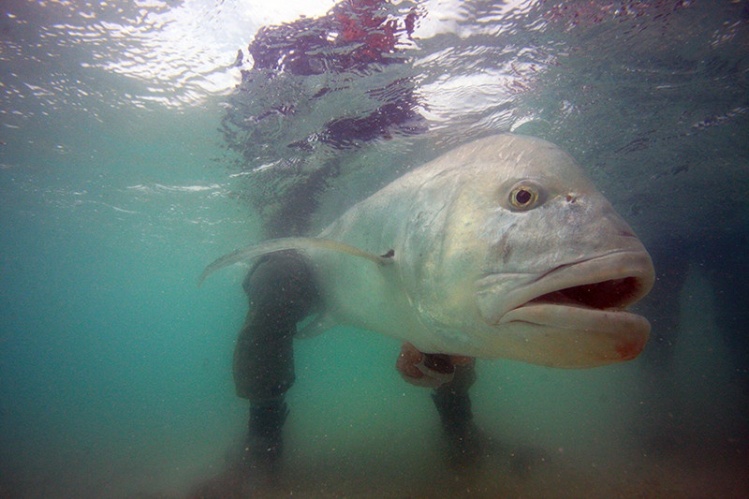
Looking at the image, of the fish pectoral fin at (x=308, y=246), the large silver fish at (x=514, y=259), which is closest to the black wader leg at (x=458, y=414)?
the large silver fish at (x=514, y=259)

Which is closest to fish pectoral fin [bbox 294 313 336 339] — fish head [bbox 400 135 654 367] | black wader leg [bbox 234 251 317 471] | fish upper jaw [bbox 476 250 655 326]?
black wader leg [bbox 234 251 317 471]

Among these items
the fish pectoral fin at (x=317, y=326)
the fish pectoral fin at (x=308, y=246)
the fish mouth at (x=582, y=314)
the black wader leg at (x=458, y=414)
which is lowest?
the black wader leg at (x=458, y=414)

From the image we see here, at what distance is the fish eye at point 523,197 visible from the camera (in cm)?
210

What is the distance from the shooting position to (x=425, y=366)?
398cm

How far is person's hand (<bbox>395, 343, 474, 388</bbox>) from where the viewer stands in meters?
3.99

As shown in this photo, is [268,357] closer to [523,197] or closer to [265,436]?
[265,436]

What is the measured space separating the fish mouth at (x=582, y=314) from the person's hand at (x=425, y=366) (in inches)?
80.5

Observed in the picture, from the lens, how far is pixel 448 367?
404cm

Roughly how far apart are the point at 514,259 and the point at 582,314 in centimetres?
44

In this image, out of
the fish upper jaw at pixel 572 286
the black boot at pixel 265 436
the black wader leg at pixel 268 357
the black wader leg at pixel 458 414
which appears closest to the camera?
the fish upper jaw at pixel 572 286

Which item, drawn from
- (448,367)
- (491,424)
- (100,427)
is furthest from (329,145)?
(100,427)

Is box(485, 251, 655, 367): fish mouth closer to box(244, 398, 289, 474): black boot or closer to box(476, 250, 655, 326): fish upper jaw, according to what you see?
box(476, 250, 655, 326): fish upper jaw

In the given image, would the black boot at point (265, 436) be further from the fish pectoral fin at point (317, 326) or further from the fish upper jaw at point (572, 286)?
the fish upper jaw at point (572, 286)

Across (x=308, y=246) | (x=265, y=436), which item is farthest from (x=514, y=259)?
(x=265, y=436)
